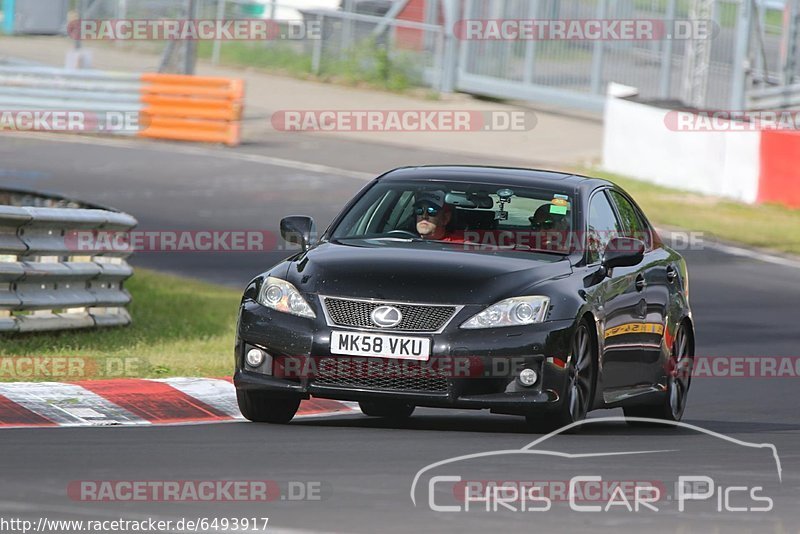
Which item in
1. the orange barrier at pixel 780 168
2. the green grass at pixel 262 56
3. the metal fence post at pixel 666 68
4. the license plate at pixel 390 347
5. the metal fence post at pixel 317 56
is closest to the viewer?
the license plate at pixel 390 347

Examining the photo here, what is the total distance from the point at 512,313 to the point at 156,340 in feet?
15.9

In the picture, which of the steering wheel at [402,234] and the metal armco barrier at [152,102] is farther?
the metal armco barrier at [152,102]

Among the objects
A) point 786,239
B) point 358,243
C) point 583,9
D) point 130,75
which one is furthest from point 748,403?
point 583,9

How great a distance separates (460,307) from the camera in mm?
9008

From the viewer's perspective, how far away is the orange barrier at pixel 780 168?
25.5 m

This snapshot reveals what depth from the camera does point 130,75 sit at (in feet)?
110

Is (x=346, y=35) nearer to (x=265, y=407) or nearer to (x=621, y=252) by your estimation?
(x=621, y=252)

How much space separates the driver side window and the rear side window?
176mm

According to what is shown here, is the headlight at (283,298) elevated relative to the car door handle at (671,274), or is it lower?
elevated

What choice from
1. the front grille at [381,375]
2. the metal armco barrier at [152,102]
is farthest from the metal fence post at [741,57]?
the front grille at [381,375]

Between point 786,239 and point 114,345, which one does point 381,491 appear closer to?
point 114,345

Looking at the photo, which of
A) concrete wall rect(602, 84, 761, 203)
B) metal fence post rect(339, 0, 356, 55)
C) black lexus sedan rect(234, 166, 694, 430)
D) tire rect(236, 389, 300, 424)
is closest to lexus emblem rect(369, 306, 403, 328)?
black lexus sedan rect(234, 166, 694, 430)

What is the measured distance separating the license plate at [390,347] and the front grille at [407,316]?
60 millimetres

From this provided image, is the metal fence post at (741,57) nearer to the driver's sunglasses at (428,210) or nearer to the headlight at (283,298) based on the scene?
the driver's sunglasses at (428,210)
